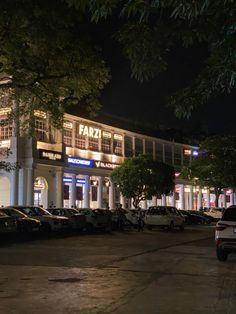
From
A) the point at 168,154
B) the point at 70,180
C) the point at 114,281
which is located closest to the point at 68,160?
the point at 70,180

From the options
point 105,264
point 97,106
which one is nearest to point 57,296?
point 105,264

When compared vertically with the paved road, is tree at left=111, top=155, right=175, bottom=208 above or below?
above

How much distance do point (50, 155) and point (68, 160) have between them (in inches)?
132

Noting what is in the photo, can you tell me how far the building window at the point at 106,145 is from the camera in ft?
164

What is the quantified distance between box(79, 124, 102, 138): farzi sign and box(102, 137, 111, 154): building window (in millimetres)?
1245

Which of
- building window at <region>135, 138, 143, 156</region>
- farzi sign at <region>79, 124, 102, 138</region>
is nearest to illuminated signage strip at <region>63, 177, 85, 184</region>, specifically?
farzi sign at <region>79, 124, 102, 138</region>

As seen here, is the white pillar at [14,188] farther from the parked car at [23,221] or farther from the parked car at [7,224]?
the parked car at [7,224]

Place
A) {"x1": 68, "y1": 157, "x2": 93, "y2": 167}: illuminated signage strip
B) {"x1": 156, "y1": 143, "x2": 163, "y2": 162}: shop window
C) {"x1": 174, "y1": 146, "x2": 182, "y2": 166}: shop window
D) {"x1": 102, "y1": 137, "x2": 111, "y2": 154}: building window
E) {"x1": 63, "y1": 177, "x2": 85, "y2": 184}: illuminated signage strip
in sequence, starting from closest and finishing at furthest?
{"x1": 68, "y1": 157, "x2": 93, "y2": 167}: illuminated signage strip → {"x1": 63, "y1": 177, "x2": 85, "y2": 184}: illuminated signage strip → {"x1": 102, "y1": 137, "x2": 111, "y2": 154}: building window → {"x1": 156, "y1": 143, "x2": 163, "y2": 162}: shop window → {"x1": 174, "y1": 146, "x2": 182, "y2": 166}: shop window

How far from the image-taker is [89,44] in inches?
A: 739

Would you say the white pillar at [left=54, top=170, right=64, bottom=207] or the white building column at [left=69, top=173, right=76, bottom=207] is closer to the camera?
the white pillar at [left=54, top=170, right=64, bottom=207]

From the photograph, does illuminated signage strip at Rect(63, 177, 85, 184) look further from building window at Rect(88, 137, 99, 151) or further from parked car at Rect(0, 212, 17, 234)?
parked car at Rect(0, 212, 17, 234)

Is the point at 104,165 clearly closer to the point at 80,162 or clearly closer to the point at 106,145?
the point at 106,145

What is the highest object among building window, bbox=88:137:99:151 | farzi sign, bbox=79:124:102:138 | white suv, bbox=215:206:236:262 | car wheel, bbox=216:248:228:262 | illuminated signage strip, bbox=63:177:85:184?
farzi sign, bbox=79:124:102:138

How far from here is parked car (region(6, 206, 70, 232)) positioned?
2652 centimetres
